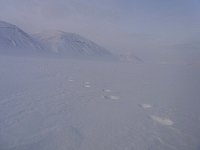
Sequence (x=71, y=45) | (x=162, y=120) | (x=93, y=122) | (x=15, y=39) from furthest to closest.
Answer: (x=71, y=45)
(x=15, y=39)
(x=162, y=120)
(x=93, y=122)

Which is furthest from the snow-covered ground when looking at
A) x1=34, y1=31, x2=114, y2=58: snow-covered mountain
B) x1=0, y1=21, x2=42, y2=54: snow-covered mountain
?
x1=34, y1=31, x2=114, y2=58: snow-covered mountain

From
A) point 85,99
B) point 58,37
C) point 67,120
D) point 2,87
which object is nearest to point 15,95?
point 2,87

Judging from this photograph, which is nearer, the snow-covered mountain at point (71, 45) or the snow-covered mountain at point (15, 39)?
the snow-covered mountain at point (15, 39)

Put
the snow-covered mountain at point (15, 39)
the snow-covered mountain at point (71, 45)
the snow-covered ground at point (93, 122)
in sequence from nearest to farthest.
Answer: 1. the snow-covered ground at point (93, 122)
2. the snow-covered mountain at point (15, 39)
3. the snow-covered mountain at point (71, 45)

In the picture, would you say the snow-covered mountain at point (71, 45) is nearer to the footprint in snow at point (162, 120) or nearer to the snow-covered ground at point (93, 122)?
the snow-covered ground at point (93, 122)

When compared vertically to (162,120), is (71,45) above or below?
below

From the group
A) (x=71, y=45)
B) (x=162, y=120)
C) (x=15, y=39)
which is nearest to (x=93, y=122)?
(x=162, y=120)

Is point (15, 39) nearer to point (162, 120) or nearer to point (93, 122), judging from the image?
point (93, 122)

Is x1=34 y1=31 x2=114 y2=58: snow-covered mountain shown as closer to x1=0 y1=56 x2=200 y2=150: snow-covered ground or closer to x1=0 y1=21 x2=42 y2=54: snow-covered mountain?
x1=0 y1=21 x2=42 y2=54: snow-covered mountain

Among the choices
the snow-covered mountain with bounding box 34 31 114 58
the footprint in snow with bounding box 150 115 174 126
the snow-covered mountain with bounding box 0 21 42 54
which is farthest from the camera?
the snow-covered mountain with bounding box 34 31 114 58

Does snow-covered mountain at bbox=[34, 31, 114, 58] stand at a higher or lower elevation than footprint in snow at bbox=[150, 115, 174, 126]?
lower

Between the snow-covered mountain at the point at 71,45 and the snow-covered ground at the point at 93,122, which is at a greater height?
the snow-covered ground at the point at 93,122

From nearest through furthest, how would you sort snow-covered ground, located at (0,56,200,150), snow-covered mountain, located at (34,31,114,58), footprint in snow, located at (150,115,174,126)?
snow-covered ground, located at (0,56,200,150), footprint in snow, located at (150,115,174,126), snow-covered mountain, located at (34,31,114,58)

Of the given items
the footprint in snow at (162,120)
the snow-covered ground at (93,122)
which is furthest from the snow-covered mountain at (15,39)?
the footprint in snow at (162,120)
